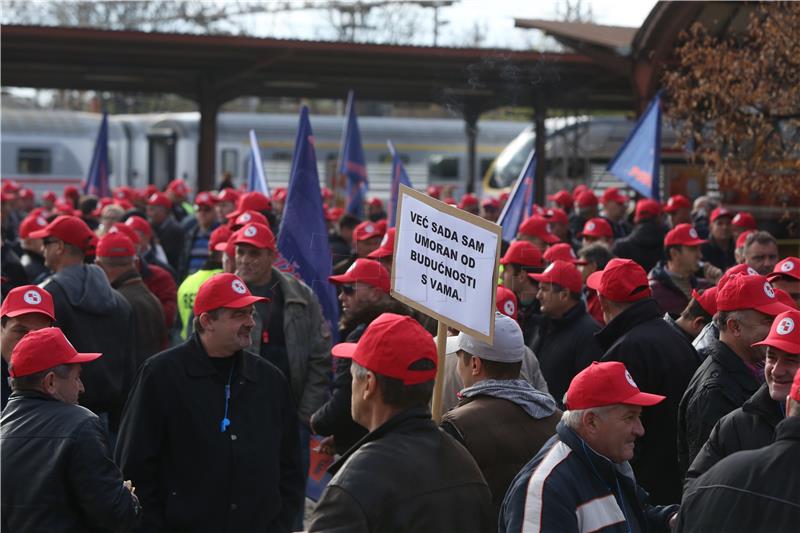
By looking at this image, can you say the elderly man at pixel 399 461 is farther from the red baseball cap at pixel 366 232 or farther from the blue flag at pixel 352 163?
the blue flag at pixel 352 163

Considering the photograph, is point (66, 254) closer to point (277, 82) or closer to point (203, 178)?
point (203, 178)

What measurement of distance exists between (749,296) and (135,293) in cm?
449

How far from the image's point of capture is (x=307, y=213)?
29.4ft

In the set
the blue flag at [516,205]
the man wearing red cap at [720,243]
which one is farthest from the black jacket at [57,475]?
the man wearing red cap at [720,243]

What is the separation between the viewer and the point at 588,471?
3.97 m

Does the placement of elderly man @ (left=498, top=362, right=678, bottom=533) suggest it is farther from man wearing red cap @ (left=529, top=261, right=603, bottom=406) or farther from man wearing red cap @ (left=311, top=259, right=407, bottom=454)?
man wearing red cap @ (left=529, top=261, right=603, bottom=406)

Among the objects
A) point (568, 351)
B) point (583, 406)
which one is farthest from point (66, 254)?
point (583, 406)

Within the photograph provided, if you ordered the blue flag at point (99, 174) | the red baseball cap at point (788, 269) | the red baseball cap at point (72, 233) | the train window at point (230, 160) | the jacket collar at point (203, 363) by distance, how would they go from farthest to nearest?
1. the train window at point (230, 160)
2. the blue flag at point (99, 174)
3. the red baseball cap at point (72, 233)
4. the red baseball cap at point (788, 269)
5. the jacket collar at point (203, 363)

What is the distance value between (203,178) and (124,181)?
13864mm

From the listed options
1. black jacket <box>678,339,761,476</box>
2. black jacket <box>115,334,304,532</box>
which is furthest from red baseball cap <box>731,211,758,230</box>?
black jacket <box>115,334,304,532</box>

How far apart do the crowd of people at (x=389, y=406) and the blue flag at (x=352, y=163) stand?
793 cm

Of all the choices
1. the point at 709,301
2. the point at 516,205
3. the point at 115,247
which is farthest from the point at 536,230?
the point at 709,301

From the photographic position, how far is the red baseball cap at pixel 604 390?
4.05 m

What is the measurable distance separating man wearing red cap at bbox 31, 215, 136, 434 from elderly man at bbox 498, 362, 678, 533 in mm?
3822
